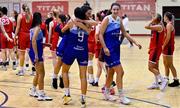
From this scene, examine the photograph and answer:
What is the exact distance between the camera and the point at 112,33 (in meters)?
7.42

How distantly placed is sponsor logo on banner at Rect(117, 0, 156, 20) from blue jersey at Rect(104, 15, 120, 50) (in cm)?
1842

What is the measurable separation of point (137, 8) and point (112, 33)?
61.6ft

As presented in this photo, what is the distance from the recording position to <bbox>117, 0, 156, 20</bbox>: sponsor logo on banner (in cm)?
2561

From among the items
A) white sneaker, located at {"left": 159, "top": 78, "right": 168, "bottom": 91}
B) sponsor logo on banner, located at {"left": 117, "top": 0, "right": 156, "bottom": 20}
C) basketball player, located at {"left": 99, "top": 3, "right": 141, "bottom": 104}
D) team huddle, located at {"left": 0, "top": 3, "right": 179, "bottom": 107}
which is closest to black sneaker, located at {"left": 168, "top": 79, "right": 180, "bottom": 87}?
team huddle, located at {"left": 0, "top": 3, "right": 179, "bottom": 107}

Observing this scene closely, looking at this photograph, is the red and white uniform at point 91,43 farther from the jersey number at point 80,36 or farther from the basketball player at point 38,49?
the jersey number at point 80,36

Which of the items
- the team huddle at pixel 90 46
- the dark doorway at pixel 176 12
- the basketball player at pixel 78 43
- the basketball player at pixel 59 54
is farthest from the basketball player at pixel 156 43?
the dark doorway at pixel 176 12

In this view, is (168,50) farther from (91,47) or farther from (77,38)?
(77,38)

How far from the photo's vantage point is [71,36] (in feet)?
23.8

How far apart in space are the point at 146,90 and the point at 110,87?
115cm

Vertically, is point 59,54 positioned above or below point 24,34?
below

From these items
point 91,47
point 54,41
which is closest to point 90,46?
point 91,47

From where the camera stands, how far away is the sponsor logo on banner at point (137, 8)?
84.0 feet

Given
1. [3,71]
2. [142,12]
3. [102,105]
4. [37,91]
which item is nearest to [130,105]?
[102,105]

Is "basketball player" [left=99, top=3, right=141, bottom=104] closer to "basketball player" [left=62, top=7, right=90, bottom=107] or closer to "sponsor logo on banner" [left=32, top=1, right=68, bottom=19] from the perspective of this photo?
"basketball player" [left=62, top=7, right=90, bottom=107]
